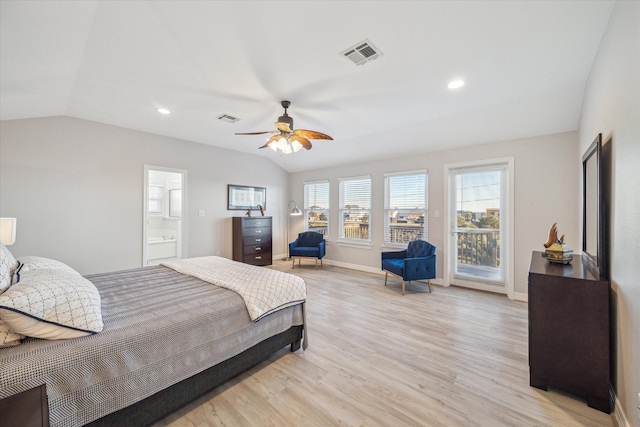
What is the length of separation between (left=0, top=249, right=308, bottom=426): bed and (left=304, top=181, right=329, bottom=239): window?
4081mm

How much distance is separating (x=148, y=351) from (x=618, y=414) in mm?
2876

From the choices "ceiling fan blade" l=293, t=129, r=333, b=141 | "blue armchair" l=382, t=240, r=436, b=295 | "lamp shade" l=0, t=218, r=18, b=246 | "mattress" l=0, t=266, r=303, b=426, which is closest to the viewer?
"mattress" l=0, t=266, r=303, b=426

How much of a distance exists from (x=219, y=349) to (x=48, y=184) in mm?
4037

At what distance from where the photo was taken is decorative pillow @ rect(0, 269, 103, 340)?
1.18m

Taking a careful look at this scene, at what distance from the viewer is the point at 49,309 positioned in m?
1.27

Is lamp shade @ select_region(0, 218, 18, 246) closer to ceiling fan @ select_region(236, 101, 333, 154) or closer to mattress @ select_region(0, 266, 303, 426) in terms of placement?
mattress @ select_region(0, 266, 303, 426)

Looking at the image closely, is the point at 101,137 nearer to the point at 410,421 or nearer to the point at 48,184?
the point at 48,184

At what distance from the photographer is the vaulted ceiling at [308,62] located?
185 centimetres

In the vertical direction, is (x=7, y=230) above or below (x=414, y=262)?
above

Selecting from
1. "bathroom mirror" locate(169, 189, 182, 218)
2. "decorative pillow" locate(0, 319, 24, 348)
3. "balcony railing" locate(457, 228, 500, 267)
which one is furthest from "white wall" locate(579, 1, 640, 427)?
"bathroom mirror" locate(169, 189, 182, 218)

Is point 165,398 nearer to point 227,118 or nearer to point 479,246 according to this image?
point 227,118

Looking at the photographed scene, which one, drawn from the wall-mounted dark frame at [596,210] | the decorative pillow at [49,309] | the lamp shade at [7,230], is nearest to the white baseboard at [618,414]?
the wall-mounted dark frame at [596,210]

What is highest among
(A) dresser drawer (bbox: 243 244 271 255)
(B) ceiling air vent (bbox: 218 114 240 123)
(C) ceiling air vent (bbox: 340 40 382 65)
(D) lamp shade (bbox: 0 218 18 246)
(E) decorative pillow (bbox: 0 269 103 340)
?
(B) ceiling air vent (bbox: 218 114 240 123)

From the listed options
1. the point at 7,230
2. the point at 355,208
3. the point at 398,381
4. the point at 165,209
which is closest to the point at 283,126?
the point at 398,381
